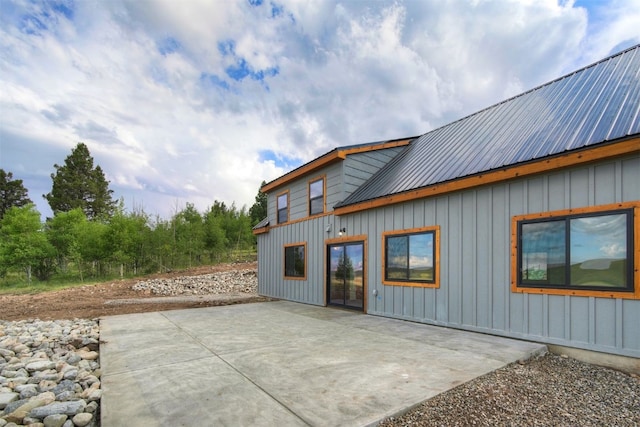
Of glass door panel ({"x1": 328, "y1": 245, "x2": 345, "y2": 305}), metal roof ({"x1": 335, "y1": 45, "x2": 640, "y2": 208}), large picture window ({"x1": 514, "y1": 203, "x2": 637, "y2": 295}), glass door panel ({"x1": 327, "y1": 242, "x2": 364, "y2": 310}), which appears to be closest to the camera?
large picture window ({"x1": 514, "y1": 203, "x2": 637, "y2": 295})

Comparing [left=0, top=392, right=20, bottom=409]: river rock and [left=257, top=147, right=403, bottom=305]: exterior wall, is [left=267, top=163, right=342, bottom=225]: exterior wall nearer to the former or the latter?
[left=257, top=147, right=403, bottom=305]: exterior wall

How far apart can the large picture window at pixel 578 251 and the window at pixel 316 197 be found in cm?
494

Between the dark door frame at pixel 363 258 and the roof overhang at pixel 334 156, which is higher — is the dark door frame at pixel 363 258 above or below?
below

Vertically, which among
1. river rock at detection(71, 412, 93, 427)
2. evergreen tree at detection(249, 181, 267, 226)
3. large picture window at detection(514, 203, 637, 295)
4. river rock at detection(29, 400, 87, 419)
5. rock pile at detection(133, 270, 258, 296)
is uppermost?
evergreen tree at detection(249, 181, 267, 226)

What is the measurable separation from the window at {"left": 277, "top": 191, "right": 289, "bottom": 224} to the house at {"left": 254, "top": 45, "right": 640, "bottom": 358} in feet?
5.62

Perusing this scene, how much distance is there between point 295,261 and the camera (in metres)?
9.49

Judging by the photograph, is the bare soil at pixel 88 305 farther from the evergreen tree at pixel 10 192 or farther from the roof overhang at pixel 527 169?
the evergreen tree at pixel 10 192

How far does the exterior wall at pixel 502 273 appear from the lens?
11.6 ft

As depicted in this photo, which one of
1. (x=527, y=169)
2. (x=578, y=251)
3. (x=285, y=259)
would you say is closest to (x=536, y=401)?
(x=578, y=251)

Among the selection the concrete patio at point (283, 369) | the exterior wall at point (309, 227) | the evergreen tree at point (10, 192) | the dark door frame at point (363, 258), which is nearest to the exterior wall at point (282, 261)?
the exterior wall at point (309, 227)

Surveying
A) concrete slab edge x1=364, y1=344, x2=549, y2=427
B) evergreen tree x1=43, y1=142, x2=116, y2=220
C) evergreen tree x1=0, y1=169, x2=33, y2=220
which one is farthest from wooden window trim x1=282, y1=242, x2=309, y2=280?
evergreen tree x1=0, y1=169, x2=33, y2=220

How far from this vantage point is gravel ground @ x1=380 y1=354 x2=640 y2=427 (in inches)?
87.4

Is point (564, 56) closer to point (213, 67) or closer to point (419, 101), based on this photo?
point (419, 101)

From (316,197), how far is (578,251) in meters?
5.97
